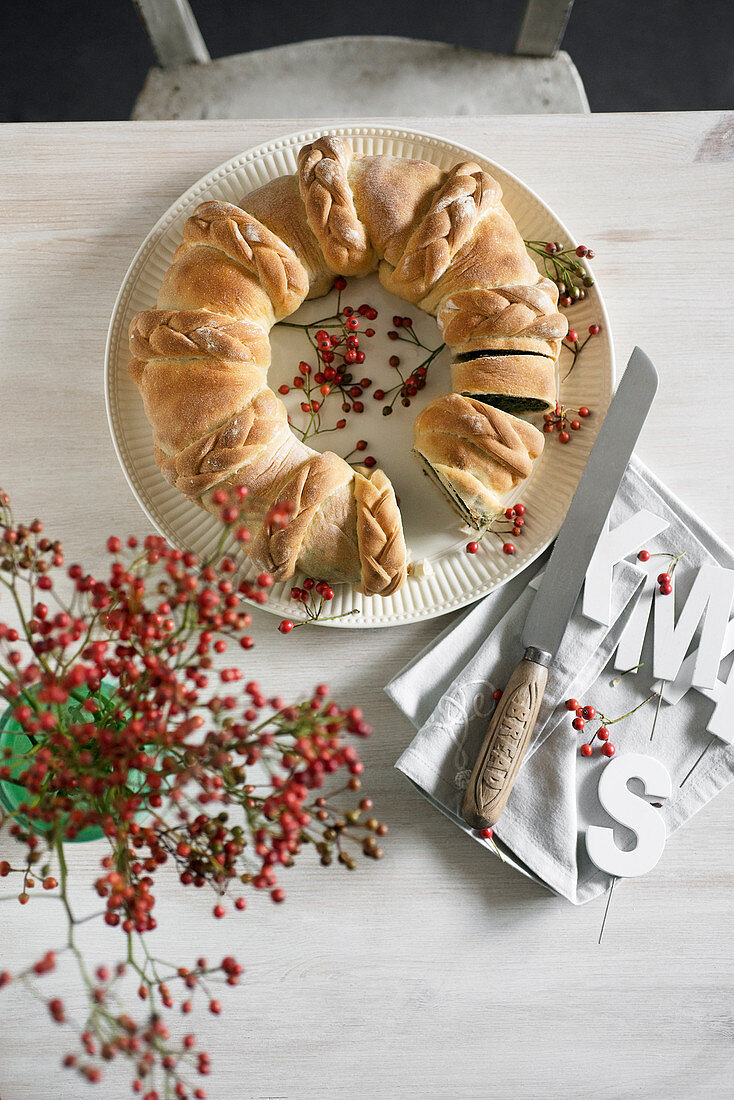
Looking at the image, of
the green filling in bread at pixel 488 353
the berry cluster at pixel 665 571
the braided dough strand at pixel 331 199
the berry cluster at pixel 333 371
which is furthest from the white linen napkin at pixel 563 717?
the braided dough strand at pixel 331 199

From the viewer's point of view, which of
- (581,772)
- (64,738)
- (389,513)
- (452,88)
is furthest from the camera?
(452,88)

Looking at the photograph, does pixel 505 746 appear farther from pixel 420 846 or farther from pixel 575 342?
pixel 575 342

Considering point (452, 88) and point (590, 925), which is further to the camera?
point (452, 88)

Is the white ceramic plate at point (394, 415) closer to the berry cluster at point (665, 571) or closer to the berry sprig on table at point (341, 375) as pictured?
the berry sprig on table at point (341, 375)

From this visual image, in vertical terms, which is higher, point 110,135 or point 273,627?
point 110,135

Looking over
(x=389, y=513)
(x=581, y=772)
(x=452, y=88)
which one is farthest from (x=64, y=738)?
(x=452, y=88)

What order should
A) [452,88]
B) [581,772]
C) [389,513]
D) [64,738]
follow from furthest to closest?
[452,88]
[581,772]
[389,513]
[64,738]

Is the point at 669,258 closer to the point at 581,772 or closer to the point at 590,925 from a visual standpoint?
the point at 581,772
